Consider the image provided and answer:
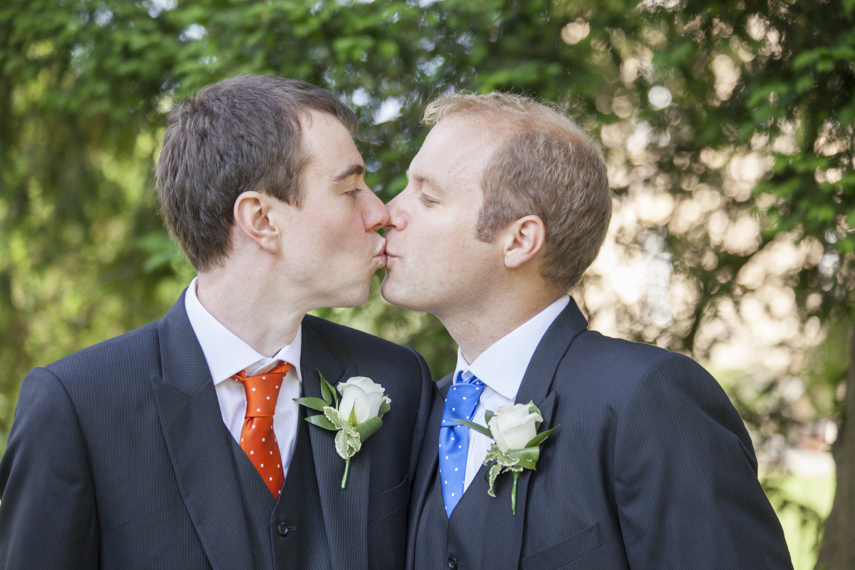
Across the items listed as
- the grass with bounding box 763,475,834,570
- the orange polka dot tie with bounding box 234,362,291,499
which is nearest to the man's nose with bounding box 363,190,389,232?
the orange polka dot tie with bounding box 234,362,291,499

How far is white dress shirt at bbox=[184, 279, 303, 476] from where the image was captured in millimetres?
2092

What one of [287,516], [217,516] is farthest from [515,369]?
[217,516]

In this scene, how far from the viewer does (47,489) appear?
174 cm

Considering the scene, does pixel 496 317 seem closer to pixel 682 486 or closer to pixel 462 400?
pixel 462 400

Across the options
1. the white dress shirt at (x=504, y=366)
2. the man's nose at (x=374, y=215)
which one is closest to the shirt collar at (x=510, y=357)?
the white dress shirt at (x=504, y=366)

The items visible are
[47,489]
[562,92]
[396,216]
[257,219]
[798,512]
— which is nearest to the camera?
[47,489]

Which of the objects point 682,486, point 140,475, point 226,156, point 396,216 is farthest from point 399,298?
point 682,486

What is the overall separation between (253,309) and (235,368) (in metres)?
0.21

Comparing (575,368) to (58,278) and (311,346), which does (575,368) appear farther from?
(58,278)

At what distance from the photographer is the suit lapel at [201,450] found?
→ 1.83 meters

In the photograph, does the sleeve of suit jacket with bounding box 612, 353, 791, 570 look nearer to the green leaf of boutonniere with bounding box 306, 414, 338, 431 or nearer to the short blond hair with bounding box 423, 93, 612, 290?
the short blond hair with bounding box 423, 93, 612, 290

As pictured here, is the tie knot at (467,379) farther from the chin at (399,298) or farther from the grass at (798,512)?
the grass at (798,512)

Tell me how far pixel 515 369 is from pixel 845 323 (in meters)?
2.30

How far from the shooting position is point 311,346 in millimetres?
2342
